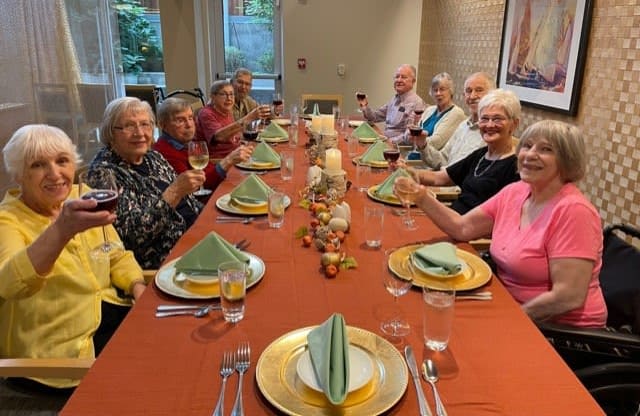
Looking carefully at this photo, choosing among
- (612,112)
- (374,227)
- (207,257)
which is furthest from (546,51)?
(207,257)

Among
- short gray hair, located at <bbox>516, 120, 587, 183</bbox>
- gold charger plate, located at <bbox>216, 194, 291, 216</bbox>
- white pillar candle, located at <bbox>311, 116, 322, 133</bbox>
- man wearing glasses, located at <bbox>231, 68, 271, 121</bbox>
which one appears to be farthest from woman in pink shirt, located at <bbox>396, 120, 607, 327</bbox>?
man wearing glasses, located at <bbox>231, 68, 271, 121</bbox>

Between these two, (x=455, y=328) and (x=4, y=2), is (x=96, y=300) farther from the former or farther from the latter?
(x=4, y=2)

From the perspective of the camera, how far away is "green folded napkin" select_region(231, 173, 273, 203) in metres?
2.00

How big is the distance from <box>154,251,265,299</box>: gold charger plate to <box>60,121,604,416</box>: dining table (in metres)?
0.02

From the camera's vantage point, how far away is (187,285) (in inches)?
52.0

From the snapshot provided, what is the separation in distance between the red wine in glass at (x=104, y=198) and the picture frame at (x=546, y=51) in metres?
2.74

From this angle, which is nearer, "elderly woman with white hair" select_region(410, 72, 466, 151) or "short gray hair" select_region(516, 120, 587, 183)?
"short gray hair" select_region(516, 120, 587, 183)

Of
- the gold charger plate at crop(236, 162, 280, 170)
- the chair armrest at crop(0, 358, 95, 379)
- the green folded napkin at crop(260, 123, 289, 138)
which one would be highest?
the green folded napkin at crop(260, 123, 289, 138)

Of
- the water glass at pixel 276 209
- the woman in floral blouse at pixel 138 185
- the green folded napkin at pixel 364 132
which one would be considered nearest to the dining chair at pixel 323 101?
the green folded napkin at pixel 364 132

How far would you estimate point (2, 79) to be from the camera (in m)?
2.57

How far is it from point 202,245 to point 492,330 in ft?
2.62

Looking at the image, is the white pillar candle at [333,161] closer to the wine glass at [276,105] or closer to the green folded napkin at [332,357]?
the green folded napkin at [332,357]

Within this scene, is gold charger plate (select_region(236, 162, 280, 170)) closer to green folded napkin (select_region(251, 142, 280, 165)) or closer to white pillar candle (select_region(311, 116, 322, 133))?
green folded napkin (select_region(251, 142, 280, 165))

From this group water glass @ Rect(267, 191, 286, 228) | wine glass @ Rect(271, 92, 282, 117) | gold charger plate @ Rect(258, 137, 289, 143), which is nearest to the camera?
water glass @ Rect(267, 191, 286, 228)
